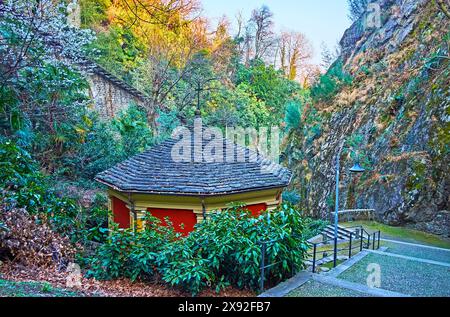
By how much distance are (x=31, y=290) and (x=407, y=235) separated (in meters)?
11.7

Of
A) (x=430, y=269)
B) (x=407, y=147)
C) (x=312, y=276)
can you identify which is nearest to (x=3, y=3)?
(x=312, y=276)

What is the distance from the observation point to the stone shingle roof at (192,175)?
8156 millimetres

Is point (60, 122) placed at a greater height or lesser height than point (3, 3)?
lesser

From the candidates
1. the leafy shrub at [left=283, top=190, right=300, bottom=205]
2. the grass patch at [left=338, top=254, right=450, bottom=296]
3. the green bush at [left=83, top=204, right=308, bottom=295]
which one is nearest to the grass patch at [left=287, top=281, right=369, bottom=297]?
the green bush at [left=83, top=204, right=308, bottom=295]

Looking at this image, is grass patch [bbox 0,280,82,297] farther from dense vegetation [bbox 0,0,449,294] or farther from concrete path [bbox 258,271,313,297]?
concrete path [bbox 258,271,313,297]

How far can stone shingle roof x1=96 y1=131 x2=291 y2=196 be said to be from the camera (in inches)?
321

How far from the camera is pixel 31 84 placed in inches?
333

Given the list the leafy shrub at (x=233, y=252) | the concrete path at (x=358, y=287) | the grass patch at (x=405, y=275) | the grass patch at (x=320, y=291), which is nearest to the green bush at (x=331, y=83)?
the grass patch at (x=405, y=275)

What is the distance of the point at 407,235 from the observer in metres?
11.8

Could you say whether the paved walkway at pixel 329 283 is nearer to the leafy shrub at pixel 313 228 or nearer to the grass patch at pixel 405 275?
the grass patch at pixel 405 275

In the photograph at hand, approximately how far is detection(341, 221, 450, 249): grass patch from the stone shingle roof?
16.8 feet

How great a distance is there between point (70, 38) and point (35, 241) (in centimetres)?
577

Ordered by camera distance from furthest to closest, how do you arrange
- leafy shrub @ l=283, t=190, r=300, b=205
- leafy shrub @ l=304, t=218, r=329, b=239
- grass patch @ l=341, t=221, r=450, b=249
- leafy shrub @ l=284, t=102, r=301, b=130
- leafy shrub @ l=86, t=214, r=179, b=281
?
1. leafy shrub @ l=284, t=102, r=301, b=130
2. leafy shrub @ l=283, t=190, r=300, b=205
3. leafy shrub @ l=304, t=218, r=329, b=239
4. grass patch @ l=341, t=221, r=450, b=249
5. leafy shrub @ l=86, t=214, r=179, b=281

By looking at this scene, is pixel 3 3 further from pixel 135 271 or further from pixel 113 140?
pixel 113 140
